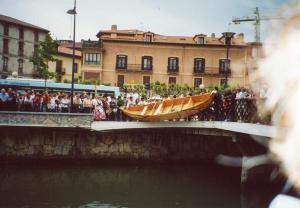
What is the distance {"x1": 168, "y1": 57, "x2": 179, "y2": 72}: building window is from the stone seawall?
2358cm

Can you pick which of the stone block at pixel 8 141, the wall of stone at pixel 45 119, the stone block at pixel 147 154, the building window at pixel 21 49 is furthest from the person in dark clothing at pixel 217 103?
the building window at pixel 21 49

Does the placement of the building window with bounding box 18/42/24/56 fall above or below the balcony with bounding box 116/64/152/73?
above

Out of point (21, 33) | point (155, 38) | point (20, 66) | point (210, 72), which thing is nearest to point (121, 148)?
point (210, 72)

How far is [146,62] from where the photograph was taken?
5062 cm

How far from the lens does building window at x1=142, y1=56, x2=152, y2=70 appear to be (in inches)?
1986

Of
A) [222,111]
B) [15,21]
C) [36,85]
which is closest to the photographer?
[222,111]

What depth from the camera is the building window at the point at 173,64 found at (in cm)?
5066

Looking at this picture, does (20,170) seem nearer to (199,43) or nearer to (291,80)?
(291,80)

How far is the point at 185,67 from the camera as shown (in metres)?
50.8

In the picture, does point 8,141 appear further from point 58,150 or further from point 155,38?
point 155,38

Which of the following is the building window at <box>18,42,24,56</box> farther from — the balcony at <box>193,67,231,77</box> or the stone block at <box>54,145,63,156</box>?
the stone block at <box>54,145,63,156</box>

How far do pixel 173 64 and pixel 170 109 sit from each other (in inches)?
1212

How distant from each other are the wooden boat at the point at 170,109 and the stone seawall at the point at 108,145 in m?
3.18

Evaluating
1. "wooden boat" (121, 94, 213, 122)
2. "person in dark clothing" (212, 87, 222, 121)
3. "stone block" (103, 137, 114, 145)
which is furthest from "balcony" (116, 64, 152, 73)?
"person in dark clothing" (212, 87, 222, 121)
